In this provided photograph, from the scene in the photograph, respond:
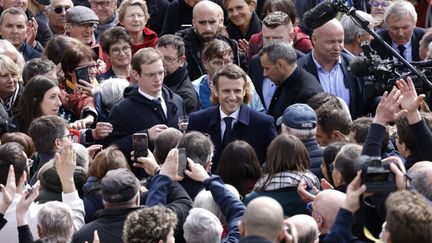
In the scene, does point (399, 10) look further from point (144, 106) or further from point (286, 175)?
point (286, 175)

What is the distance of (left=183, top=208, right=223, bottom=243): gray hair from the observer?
8.30 metres

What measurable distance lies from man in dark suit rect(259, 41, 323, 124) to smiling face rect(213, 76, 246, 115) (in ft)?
2.66

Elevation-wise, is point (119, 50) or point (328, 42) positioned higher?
point (328, 42)

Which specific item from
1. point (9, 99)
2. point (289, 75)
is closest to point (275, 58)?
point (289, 75)

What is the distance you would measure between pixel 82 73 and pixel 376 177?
5.62 metres

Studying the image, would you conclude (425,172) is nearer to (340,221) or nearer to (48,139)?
(340,221)

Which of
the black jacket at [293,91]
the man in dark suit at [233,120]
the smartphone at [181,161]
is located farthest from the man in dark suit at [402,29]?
the smartphone at [181,161]

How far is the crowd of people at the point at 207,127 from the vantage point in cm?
816

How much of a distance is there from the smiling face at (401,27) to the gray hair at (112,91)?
3169 mm

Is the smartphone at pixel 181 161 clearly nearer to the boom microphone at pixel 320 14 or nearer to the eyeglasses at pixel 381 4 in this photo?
the boom microphone at pixel 320 14

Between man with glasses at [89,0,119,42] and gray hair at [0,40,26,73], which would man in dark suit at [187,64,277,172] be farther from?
man with glasses at [89,0,119,42]

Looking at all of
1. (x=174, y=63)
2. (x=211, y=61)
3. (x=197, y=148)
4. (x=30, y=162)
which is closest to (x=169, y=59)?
(x=174, y=63)

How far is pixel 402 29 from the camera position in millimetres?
13758

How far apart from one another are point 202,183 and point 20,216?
1415 mm
